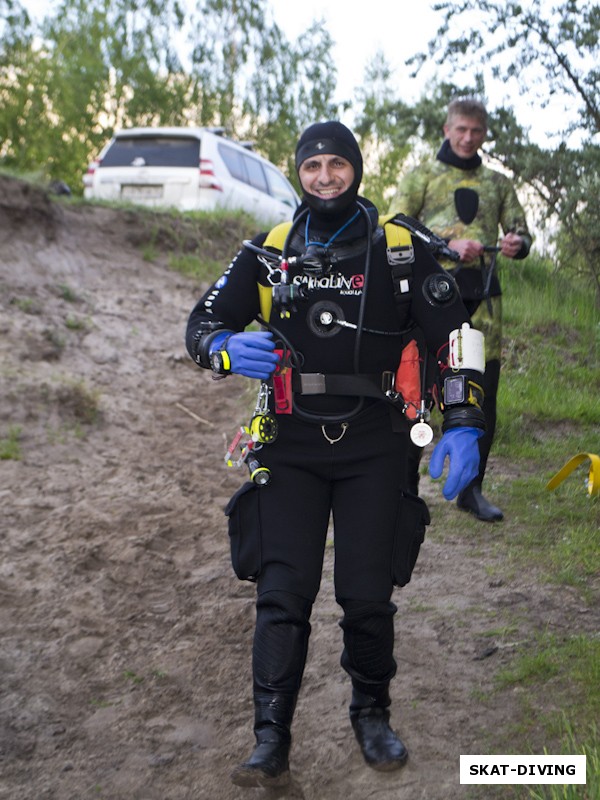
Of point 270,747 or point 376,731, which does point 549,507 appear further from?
point 270,747

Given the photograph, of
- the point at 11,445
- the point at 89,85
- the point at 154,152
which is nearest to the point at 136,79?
the point at 89,85

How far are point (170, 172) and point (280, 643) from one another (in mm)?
9147

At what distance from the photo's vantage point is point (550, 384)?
24.9 feet

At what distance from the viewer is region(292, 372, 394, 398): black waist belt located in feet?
10.6

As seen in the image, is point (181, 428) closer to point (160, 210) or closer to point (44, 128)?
point (160, 210)

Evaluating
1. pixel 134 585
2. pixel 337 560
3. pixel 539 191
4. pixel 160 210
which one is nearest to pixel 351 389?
pixel 337 560

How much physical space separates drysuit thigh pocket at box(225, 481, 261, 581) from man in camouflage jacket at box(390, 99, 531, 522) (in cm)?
233

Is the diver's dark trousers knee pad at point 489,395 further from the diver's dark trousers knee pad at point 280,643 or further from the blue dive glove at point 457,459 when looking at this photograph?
the diver's dark trousers knee pad at point 280,643

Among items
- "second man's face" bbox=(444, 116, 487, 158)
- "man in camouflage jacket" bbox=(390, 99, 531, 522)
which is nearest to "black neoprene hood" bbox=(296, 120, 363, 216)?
"man in camouflage jacket" bbox=(390, 99, 531, 522)

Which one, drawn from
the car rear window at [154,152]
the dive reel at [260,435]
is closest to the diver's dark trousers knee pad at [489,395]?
the dive reel at [260,435]

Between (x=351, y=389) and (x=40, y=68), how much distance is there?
16960 mm

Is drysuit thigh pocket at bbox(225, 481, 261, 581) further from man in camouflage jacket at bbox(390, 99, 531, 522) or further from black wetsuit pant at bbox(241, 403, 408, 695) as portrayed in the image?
man in camouflage jacket at bbox(390, 99, 531, 522)

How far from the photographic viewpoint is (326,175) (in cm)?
336

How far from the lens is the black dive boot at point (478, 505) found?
18.1 feet
